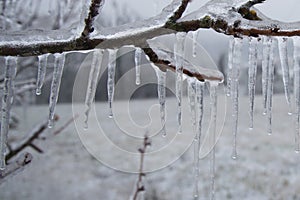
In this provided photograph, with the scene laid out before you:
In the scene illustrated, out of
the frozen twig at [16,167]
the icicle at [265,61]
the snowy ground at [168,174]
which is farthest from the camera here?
the snowy ground at [168,174]

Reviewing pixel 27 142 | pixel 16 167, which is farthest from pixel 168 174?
pixel 16 167

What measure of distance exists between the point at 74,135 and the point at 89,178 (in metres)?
3.43

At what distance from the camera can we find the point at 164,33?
2.96 ft

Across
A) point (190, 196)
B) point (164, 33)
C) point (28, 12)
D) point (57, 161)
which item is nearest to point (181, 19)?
point (164, 33)

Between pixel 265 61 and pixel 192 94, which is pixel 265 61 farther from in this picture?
pixel 192 94

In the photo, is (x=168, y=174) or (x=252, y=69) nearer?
(x=252, y=69)

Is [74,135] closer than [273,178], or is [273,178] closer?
[273,178]

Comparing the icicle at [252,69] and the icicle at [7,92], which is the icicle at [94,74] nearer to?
the icicle at [7,92]

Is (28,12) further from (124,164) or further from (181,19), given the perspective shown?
(124,164)

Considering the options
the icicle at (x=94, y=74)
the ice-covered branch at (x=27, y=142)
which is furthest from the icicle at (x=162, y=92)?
the ice-covered branch at (x=27, y=142)

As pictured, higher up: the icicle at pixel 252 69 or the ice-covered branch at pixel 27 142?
the icicle at pixel 252 69

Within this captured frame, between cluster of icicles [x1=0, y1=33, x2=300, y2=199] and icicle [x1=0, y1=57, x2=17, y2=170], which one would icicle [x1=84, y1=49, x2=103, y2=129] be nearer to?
cluster of icicles [x1=0, y1=33, x2=300, y2=199]

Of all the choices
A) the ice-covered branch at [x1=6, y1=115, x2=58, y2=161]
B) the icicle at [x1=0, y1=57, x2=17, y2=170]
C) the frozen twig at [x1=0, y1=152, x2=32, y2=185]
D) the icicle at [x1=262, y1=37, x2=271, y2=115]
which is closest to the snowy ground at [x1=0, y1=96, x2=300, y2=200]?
the ice-covered branch at [x1=6, y1=115, x2=58, y2=161]

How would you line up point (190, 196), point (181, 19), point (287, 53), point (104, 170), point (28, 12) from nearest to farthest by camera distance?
1. point (181, 19)
2. point (287, 53)
3. point (28, 12)
4. point (190, 196)
5. point (104, 170)
